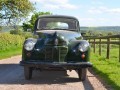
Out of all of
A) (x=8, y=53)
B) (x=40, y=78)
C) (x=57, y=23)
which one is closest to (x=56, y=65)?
(x=40, y=78)

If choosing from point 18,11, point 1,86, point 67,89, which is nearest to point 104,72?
point 67,89

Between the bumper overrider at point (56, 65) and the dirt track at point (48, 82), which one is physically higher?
the bumper overrider at point (56, 65)

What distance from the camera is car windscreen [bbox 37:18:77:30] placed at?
13109 mm

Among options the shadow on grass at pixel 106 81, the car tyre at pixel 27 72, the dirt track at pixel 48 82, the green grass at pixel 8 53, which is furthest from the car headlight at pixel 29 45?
the green grass at pixel 8 53

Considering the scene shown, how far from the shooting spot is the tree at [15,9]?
44406 millimetres

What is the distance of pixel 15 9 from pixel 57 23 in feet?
107

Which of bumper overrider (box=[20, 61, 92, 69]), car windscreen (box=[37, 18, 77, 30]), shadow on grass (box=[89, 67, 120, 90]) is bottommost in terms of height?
shadow on grass (box=[89, 67, 120, 90])

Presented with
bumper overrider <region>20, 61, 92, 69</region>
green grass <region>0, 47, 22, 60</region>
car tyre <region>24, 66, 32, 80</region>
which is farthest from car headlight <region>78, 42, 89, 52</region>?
green grass <region>0, 47, 22, 60</region>

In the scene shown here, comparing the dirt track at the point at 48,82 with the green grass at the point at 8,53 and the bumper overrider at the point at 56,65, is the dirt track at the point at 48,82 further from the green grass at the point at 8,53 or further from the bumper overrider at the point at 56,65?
the green grass at the point at 8,53

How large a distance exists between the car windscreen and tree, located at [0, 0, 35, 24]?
31409 millimetres

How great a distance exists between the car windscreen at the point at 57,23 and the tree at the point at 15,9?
31.4 meters

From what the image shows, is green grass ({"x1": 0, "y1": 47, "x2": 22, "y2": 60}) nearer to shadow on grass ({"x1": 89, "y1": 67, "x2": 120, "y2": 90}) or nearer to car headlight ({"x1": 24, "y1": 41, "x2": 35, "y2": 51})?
shadow on grass ({"x1": 89, "y1": 67, "x2": 120, "y2": 90})

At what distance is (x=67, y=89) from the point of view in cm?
927

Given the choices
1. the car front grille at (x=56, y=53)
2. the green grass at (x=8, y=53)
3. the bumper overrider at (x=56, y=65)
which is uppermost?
the car front grille at (x=56, y=53)
